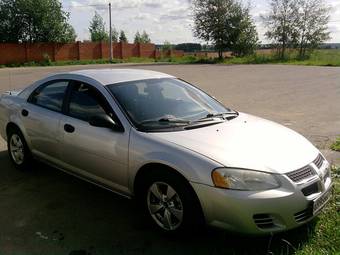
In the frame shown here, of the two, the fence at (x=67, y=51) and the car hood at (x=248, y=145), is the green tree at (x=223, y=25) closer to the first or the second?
the fence at (x=67, y=51)

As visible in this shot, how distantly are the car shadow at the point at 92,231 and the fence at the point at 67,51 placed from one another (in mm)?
40358

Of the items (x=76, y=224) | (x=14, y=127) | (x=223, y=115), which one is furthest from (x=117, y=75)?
(x=14, y=127)

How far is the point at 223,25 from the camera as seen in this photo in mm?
47719

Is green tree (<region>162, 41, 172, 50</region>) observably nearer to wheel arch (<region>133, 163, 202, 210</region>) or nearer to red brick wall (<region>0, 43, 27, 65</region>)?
red brick wall (<region>0, 43, 27, 65</region>)

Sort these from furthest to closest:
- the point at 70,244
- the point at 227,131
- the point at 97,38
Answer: the point at 97,38
the point at 227,131
the point at 70,244

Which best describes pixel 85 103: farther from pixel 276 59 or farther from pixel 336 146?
pixel 276 59

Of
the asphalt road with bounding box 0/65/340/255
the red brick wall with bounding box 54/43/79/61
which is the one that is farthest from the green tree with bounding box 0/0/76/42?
the asphalt road with bounding box 0/65/340/255

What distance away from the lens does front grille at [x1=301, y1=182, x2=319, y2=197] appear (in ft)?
11.0

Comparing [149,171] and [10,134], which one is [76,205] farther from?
[10,134]

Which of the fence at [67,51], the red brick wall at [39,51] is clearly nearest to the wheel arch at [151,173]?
the fence at [67,51]

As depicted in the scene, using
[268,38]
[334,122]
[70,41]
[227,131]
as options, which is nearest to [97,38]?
[70,41]

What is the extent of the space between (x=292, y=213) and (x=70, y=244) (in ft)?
6.21

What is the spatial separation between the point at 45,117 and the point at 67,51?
4440 centimetres

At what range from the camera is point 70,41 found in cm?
4844
